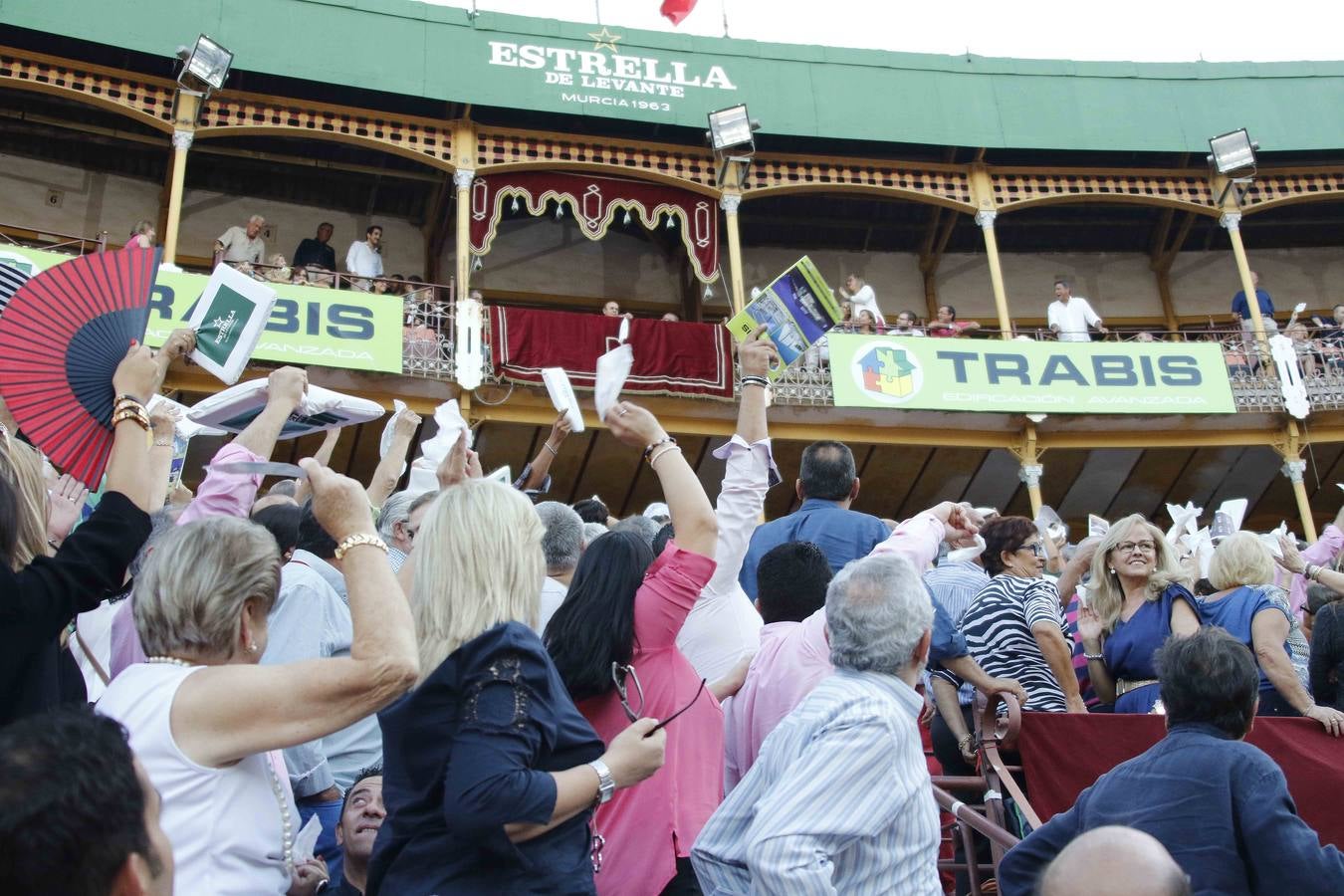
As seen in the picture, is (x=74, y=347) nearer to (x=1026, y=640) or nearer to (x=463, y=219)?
(x=1026, y=640)

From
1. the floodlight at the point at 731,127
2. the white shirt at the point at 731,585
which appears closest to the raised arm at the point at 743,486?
the white shirt at the point at 731,585

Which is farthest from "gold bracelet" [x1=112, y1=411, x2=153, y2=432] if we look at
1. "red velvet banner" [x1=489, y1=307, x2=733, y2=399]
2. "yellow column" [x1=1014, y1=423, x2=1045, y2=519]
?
"yellow column" [x1=1014, y1=423, x2=1045, y2=519]

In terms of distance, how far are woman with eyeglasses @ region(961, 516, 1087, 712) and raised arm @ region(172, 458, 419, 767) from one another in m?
2.91

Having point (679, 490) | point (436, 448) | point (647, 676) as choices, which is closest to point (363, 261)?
point (436, 448)

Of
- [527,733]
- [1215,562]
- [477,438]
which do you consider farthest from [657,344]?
[527,733]

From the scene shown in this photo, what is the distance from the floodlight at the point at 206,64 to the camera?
13.2 metres

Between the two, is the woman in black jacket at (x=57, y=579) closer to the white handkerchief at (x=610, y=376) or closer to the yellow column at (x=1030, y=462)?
the white handkerchief at (x=610, y=376)

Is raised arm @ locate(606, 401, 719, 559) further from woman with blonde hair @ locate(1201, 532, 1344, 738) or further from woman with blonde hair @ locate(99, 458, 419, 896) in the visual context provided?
woman with blonde hair @ locate(1201, 532, 1344, 738)

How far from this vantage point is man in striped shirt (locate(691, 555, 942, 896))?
235 cm

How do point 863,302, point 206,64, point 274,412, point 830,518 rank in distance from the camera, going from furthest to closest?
point 863,302 < point 206,64 < point 830,518 < point 274,412

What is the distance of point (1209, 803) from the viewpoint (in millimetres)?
2820

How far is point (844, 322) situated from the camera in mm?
15758

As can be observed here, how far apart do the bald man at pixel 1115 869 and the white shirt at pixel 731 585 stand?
1.49 meters

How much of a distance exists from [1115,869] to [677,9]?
17.5 m
